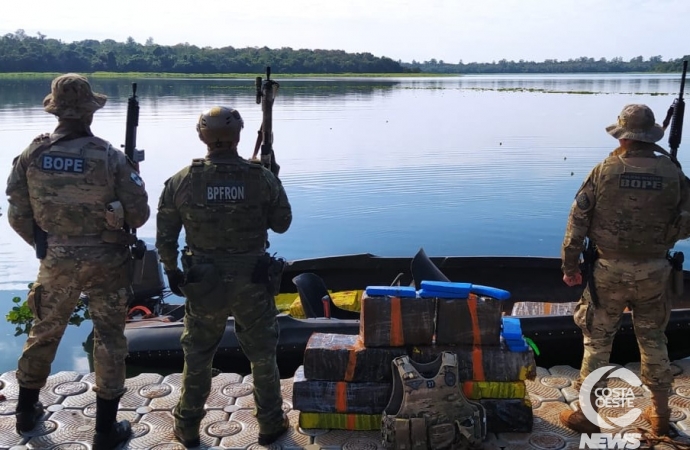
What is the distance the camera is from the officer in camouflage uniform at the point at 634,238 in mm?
4016

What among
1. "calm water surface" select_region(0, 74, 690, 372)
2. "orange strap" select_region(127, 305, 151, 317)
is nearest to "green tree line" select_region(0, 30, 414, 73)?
"calm water surface" select_region(0, 74, 690, 372)

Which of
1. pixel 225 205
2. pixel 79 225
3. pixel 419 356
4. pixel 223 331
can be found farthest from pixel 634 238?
pixel 79 225

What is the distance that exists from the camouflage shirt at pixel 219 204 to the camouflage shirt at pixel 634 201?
6.37 feet

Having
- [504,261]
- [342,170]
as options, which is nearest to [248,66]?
[342,170]

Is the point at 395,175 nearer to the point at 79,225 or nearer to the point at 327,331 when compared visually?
the point at 327,331

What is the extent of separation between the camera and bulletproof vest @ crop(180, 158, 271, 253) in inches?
152

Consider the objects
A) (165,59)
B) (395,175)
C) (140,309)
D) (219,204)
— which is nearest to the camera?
(219,204)

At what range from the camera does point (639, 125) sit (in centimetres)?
404

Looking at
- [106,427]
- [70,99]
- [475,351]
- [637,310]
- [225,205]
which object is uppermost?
[70,99]

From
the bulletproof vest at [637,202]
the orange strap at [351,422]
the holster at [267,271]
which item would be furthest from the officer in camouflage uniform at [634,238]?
the holster at [267,271]

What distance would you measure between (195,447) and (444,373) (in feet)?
5.31

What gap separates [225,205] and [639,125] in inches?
98.9

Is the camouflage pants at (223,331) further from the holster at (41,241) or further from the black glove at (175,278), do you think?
the holster at (41,241)

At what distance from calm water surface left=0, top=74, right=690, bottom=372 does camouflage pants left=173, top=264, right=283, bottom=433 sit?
374cm
